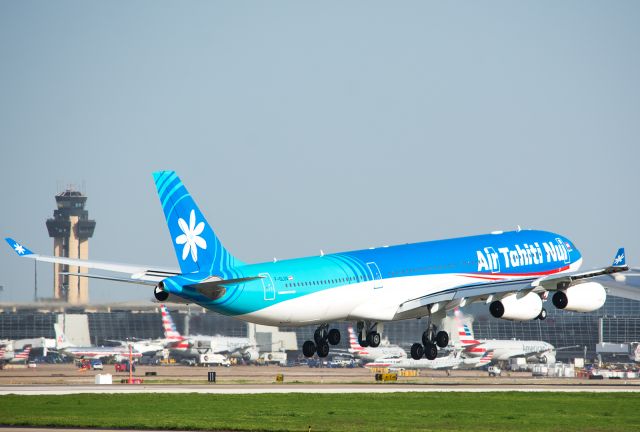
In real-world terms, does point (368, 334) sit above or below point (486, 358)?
above

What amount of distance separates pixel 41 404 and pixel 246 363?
90.9m

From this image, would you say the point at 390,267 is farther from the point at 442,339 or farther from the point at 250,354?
the point at 250,354

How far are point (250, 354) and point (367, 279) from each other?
91.6 metres

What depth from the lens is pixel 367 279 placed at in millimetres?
65188

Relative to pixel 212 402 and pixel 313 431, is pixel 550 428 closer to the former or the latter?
pixel 313 431

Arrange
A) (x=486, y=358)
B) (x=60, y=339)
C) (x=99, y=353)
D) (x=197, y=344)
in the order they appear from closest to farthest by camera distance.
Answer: (x=486, y=358) → (x=197, y=344) → (x=99, y=353) → (x=60, y=339)

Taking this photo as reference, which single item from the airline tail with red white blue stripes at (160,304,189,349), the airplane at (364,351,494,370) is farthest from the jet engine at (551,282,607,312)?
the airline tail with red white blue stripes at (160,304,189,349)

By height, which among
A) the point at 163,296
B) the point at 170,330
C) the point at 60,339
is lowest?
the point at 163,296

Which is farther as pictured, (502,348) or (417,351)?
(502,348)

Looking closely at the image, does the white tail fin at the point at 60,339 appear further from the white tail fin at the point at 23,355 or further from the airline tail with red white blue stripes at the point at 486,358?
the airline tail with red white blue stripes at the point at 486,358

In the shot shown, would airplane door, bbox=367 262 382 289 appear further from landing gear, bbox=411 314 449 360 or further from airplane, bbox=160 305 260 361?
airplane, bbox=160 305 260 361

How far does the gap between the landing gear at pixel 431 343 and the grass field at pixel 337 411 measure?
8.88ft

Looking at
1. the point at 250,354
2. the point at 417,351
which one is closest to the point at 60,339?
the point at 250,354

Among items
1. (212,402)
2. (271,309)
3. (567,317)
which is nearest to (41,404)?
(212,402)
